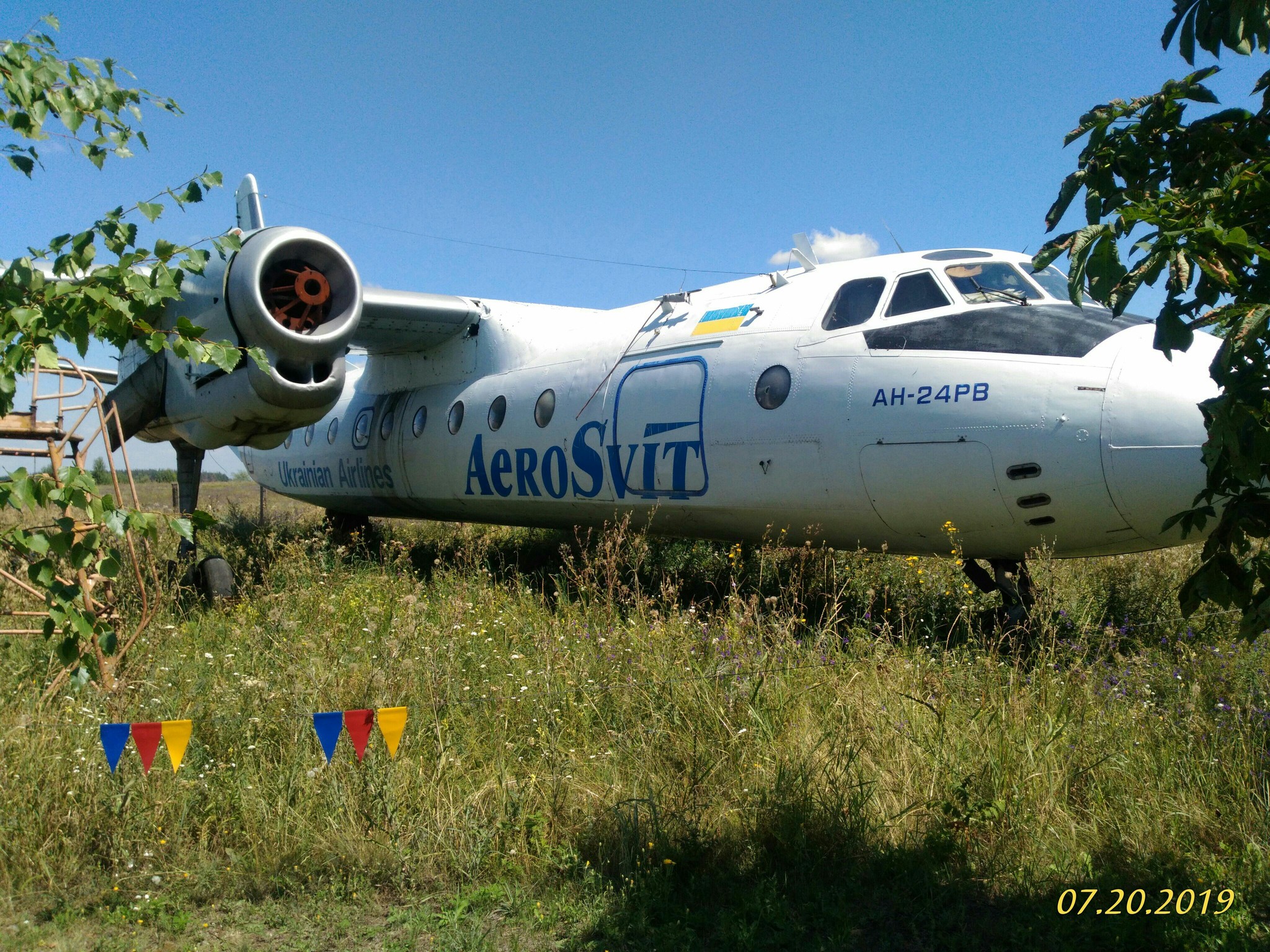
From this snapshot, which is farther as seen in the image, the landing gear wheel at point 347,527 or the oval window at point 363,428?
the landing gear wheel at point 347,527

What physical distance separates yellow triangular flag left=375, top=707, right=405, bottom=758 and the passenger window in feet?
13.5

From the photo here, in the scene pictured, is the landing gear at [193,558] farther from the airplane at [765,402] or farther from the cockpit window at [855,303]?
the cockpit window at [855,303]

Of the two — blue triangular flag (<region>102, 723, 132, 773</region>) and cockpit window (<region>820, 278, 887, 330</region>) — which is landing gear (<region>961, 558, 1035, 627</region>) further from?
blue triangular flag (<region>102, 723, 132, 773</region>)

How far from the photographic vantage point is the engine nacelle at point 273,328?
24.7 feet

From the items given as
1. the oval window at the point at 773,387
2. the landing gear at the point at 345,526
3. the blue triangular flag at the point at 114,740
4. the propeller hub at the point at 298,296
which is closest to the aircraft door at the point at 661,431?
the oval window at the point at 773,387

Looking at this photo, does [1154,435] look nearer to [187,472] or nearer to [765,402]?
[765,402]

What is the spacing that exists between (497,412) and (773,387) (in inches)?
142

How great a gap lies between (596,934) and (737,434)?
13.2 feet

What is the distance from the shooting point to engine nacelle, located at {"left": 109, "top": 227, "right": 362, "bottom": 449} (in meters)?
7.52

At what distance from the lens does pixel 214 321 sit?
762cm

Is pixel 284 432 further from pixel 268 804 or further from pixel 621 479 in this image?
pixel 268 804

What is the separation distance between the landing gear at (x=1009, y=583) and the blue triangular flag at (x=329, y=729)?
4.18 m
